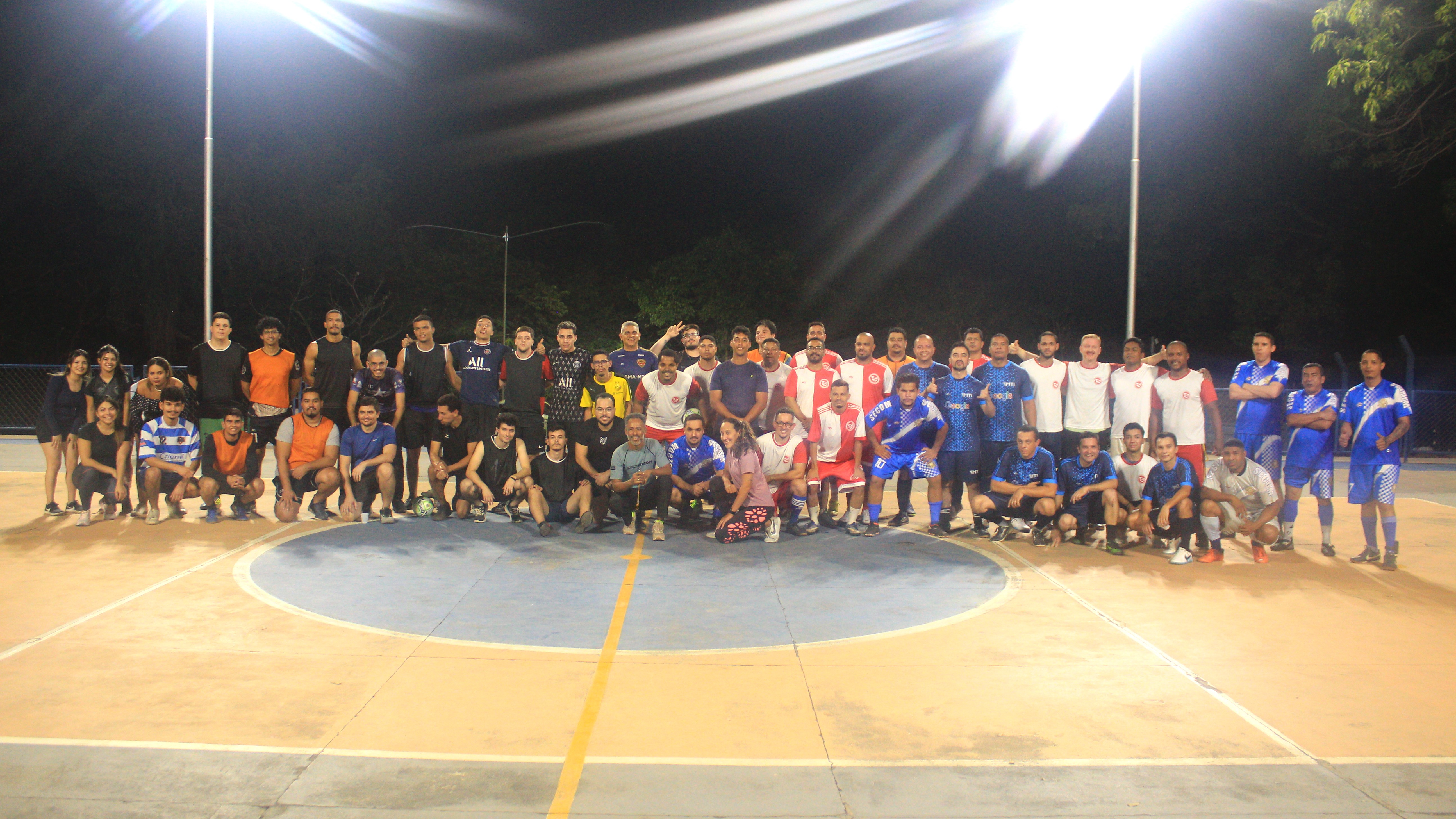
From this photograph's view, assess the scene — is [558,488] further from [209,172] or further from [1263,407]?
[209,172]

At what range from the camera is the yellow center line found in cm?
377

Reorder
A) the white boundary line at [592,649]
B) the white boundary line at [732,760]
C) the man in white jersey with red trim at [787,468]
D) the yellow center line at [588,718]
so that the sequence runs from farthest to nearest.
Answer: the man in white jersey with red trim at [787,468] < the white boundary line at [592,649] < the white boundary line at [732,760] < the yellow center line at [588,718]

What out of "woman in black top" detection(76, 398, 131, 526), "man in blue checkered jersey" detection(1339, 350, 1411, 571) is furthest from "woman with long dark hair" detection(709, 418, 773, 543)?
"woman in black top" detection(76, 398, 131, 526)

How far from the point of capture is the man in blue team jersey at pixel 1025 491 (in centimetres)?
891

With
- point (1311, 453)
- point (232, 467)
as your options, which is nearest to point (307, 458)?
point (232, 467)

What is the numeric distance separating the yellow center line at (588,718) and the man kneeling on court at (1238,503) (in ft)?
16.5

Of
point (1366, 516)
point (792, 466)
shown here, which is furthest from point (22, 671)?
point (1366, 516)

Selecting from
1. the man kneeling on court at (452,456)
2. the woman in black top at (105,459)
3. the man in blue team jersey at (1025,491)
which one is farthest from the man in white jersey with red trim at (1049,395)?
the woman in black top at (105,459)

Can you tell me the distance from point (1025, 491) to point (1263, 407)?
8.03 ft

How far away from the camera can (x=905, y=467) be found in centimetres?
957

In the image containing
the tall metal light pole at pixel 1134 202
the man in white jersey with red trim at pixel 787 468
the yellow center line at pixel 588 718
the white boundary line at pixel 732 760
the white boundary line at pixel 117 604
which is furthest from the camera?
the tall metal light pole at pixel 1134 202

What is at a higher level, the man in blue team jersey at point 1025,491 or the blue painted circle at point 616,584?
the man in blue team jersey at point 1025,491

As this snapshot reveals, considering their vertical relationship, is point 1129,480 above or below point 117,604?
above

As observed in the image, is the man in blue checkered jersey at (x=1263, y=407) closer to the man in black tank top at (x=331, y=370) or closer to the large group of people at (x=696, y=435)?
the large group of people at (x=696, y=435)
